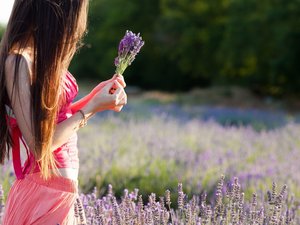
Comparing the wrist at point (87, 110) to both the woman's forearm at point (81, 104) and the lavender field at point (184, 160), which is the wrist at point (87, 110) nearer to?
the woman's forearm at point (81, 104)

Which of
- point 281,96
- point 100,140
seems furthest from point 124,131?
point 281,96

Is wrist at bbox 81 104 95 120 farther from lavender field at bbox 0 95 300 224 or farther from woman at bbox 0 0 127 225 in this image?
lavender field at bbox 0 95 300 224

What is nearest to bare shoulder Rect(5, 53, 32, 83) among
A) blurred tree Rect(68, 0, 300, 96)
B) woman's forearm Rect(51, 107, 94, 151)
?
woman's forearm Rect(51, 107, 94, 151)

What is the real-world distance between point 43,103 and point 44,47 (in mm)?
233

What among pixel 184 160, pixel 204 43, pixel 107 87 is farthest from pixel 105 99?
pixel 204 43

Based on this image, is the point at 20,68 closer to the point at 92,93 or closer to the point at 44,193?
the point at 92,93

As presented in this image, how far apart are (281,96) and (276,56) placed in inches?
103

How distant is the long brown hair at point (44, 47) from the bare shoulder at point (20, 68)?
0.01 meters

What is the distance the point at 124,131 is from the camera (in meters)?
8.30

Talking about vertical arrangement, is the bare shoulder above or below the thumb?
above

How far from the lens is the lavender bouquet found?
2.62 meters

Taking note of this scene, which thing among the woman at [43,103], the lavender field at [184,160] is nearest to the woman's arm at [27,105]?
the woman at [43,103]

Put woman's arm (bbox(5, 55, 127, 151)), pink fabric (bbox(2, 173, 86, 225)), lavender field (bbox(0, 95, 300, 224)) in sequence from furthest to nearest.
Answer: lavender field (bbox(0, 95, 300, 224)) < pink fabric (bbox(2, 173, 86, 225)) < woman's arm (bbox(5, 55, 127, 151))

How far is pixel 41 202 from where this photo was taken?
98.3 inches
